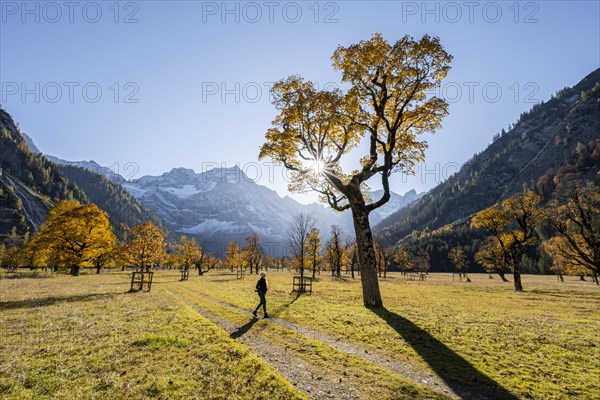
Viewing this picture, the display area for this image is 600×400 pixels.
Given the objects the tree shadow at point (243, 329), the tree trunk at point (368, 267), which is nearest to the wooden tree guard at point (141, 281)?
the tree shadow at point (243, 329)

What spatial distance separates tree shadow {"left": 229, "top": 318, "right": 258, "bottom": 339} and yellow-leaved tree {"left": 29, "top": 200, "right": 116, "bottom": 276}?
166 feet

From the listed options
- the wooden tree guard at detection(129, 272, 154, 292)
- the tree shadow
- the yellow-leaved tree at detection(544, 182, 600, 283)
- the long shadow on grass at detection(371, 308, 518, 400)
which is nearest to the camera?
the long shadow on grass at detection(371, 308, 518, 400)

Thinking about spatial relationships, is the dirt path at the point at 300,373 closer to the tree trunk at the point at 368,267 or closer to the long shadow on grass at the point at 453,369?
the long shadow on grass at the point at 453,369

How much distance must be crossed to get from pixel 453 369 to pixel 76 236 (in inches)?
2404

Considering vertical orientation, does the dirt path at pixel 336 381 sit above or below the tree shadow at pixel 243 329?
above

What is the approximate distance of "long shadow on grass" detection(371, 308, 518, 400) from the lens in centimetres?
700

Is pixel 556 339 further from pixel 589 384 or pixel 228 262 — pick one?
pixel 228 262

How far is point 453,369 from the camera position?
8516 millimetres

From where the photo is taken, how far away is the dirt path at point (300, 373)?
263 inches

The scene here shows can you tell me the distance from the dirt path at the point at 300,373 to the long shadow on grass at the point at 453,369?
298 cm

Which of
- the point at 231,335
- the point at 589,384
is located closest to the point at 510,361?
the point at 589,384

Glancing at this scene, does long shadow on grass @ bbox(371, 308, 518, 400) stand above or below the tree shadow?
above

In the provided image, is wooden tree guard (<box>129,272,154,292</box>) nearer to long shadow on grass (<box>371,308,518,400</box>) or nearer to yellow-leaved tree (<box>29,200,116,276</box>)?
yellow-leaved tree (<box>29,200,116,276</box>)

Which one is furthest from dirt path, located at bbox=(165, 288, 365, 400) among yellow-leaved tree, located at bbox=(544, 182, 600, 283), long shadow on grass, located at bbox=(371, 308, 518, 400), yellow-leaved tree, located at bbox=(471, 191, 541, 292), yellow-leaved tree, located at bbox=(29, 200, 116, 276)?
yellow-leaved tree, located at bbox=(29, 200, 116, 276)
